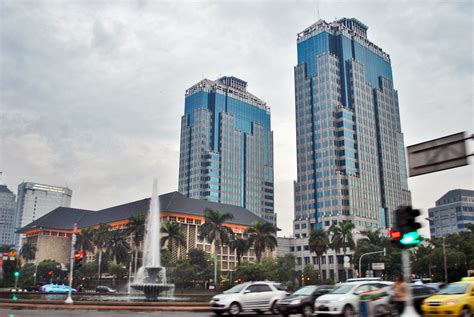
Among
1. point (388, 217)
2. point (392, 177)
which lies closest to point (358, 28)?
point (392, 177)

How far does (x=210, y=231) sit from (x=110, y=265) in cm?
2771

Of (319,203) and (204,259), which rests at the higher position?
(319,203)

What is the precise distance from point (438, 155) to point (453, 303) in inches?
265

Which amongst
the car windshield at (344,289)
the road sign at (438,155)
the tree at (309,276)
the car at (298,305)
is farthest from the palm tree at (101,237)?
the road sign at (438,155)

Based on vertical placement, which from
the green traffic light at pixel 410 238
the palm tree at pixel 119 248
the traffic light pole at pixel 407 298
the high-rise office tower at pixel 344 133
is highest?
the high-rise office tower at pixel 344 133

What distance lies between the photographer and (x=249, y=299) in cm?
2205

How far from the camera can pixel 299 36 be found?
174375 mm

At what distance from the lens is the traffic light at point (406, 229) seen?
12992 millimetres

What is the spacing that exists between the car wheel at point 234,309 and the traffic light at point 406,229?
10461 millimetres

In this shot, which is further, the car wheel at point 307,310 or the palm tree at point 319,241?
the palm tree at point 319,241

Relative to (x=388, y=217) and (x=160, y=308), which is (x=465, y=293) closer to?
(x=160, y=308)

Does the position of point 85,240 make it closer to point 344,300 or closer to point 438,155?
point 344,300

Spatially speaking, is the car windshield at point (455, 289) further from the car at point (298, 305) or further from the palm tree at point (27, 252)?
the palm tree at point (27, 252)

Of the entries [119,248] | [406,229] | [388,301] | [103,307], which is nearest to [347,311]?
[388,301]
